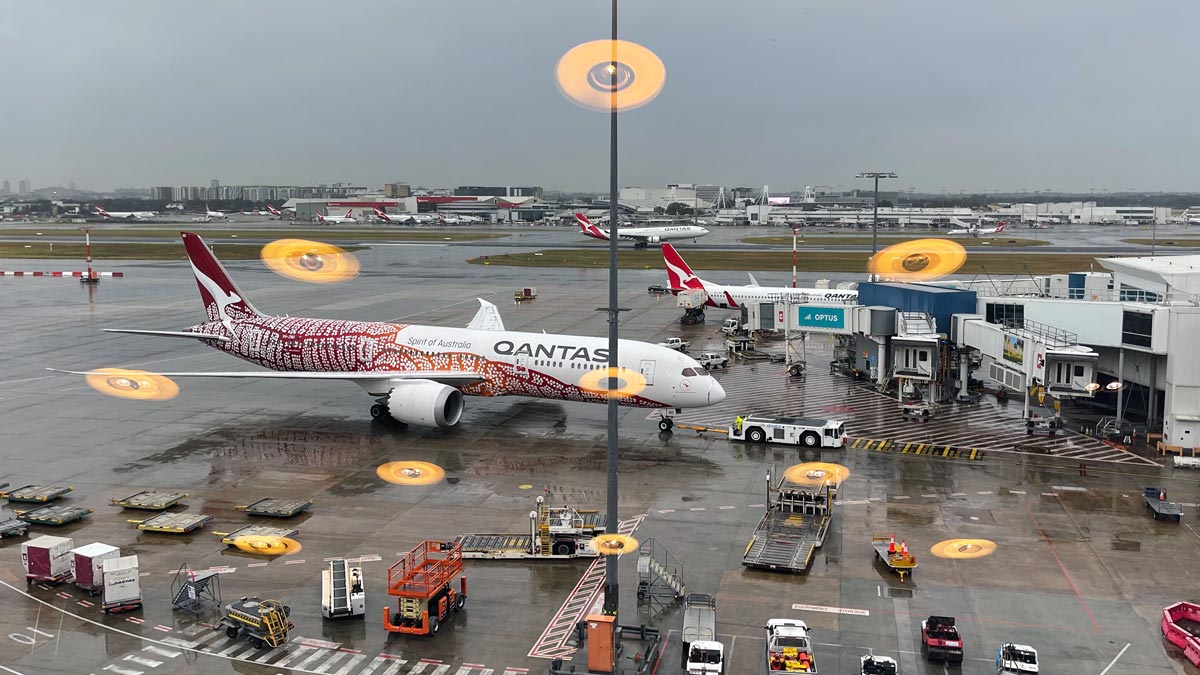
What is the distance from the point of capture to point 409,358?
161ft

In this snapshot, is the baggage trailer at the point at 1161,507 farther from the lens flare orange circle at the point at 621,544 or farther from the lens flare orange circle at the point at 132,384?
the lens flare orange circle at the point at 132,384

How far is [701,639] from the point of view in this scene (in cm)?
2312

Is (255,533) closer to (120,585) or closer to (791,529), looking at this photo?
(120,585)

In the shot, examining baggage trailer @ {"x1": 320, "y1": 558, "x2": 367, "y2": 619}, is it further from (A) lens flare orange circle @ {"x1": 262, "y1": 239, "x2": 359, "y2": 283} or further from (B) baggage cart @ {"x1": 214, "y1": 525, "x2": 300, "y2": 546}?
(A) lens flare orange circle @ {"x1": 262, "y1": 239, "x2": 359, "y2": 283}

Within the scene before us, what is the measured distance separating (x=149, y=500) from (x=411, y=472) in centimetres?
1019

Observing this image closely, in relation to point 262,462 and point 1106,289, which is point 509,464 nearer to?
point 262,462

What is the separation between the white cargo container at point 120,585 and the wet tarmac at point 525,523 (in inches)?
18.7

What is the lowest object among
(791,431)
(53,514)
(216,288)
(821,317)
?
(53,514)

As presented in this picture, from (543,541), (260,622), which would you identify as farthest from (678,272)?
(260,622)

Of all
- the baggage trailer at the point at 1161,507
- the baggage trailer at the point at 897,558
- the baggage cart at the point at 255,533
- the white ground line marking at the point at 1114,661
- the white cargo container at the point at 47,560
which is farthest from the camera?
the baggage trailer at the point at 1161,507

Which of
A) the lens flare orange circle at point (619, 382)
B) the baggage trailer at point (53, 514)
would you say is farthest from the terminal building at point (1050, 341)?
the baggage trailer at point (53, 514)

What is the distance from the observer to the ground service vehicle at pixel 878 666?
69.9ft

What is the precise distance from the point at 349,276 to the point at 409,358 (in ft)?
288

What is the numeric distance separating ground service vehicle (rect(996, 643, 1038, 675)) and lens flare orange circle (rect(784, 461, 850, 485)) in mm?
15797
